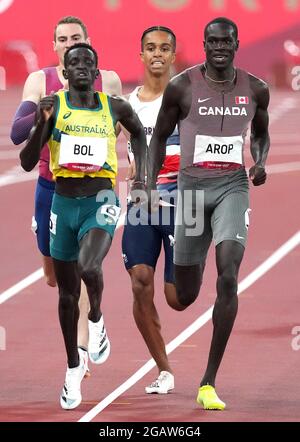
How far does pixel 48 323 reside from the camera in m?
14.0

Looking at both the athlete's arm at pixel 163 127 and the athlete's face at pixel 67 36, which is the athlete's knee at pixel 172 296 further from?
the athlete's face at pixel 67 36

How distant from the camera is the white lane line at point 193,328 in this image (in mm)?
10746

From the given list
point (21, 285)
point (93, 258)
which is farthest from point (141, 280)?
point (21, 285)

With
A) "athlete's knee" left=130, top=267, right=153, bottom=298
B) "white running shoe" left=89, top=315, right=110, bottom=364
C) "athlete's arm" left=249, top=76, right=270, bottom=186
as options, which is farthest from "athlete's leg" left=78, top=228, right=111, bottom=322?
"athlete's arm" left=249, top=76, right=270, bottom=186

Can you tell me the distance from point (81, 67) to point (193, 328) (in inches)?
147

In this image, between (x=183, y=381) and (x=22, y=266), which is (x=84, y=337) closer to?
(x=183, y=381)

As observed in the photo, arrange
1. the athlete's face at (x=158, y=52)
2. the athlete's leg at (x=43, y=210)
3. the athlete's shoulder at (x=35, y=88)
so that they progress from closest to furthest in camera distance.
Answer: the athlete's face at (x=158, y=52), the athlete's shoulder at (x=35, y=88), the athlete's leg at (x=43, y=210)

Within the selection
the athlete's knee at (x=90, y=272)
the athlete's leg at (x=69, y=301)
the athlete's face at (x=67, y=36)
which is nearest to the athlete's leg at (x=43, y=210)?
the athlete's face at (x=67, y=36)

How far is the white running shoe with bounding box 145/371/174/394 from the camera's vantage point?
11.2 m

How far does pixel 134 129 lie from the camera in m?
10.9

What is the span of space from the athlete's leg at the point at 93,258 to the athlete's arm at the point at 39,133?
1.92ft

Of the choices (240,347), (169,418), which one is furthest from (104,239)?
(240,347)

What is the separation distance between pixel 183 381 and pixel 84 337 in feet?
2.45
